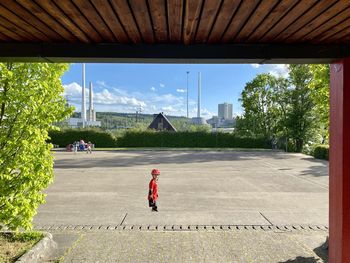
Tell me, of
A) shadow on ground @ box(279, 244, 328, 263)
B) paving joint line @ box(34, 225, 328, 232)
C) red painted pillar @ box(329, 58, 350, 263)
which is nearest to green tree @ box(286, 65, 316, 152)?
paving joint line @ box(34, 225, 328, 232)

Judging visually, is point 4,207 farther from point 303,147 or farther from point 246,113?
point 246,113

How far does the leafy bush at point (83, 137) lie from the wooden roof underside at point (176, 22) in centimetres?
3981

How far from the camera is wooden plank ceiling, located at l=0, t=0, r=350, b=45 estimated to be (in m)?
3.29

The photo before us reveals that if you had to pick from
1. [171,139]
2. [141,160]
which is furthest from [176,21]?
[171,139]

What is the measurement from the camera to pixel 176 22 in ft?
12.1

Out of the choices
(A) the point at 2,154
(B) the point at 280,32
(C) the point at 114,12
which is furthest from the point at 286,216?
(C) the point at 114,12

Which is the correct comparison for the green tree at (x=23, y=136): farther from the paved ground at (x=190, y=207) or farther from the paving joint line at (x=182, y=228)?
the paving joint line at (x=182, y=228)

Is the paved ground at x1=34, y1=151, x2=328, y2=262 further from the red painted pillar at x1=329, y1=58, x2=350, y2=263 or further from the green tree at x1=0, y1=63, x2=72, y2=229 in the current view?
the red painted pillar at x1=329, y1=58, x2=350, y2=263

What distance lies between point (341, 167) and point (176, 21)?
3.20 metres

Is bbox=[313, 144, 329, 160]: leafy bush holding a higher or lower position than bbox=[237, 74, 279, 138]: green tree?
lower

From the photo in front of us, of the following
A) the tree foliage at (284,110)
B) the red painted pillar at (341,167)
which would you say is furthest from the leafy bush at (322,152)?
the red painted pillar at (341,167)

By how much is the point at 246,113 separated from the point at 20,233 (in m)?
38.2

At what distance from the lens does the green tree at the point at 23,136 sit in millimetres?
6254

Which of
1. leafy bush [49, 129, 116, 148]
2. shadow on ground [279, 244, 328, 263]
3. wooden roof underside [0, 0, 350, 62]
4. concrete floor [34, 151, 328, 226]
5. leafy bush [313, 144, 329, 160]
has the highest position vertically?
wooden roof underside [0, 0, 350, 62]
